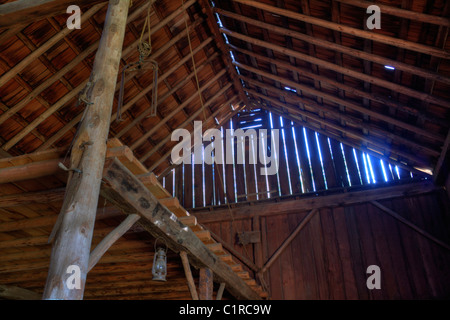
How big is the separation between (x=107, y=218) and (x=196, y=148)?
600 cm

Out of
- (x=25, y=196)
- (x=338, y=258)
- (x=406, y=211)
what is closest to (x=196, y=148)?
(x=338, y=258)

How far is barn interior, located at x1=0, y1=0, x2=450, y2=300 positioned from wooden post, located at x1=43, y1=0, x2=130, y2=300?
0.5 inches

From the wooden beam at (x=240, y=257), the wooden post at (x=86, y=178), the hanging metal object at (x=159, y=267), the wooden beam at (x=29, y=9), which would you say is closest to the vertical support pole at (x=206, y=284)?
the hanging metal object at (x=159, y=267)

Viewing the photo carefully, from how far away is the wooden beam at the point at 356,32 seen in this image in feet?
16.3

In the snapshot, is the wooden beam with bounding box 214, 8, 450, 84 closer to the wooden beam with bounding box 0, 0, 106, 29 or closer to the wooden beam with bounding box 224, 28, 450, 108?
the wooden beam with bounding box 224, 28, 450, 108

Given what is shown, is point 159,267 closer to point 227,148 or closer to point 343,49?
point 343,49

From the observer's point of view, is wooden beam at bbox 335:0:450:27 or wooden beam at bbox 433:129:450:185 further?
wooden beam at bbox 433:129:450:185

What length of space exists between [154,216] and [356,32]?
4074mm

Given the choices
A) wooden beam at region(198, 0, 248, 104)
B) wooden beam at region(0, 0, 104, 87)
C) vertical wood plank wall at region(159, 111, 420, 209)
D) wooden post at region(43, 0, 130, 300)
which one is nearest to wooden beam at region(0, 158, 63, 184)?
wooden post at region(43, 0, 130, 300)

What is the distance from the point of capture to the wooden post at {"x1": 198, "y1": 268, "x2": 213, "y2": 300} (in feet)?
15.7

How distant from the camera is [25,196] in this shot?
3240 mm
